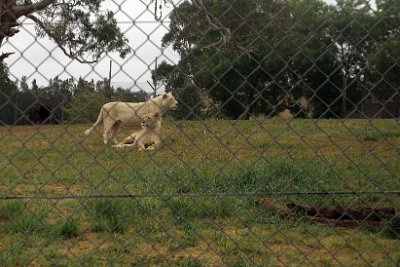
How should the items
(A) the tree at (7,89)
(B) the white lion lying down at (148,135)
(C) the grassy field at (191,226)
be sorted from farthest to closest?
(B) the white lion lying down at (148,135) → (C) the grassy field at (191,226) → (A) the tree at (7,89)

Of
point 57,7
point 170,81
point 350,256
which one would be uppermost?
point 57,7

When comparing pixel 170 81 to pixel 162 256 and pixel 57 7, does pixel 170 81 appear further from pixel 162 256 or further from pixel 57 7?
pixel 57 7

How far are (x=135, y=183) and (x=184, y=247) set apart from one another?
7.34ft

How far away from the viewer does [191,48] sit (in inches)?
101

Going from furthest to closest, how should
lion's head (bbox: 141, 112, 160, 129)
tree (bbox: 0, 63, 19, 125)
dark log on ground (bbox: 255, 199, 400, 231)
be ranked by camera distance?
1. lion's head (bbox: 141, 112, 160, 129)
2. dark log on ground (bbox: 255, 199, 400, 231)
3. tree (bbox: 0, 63, 19, 125)

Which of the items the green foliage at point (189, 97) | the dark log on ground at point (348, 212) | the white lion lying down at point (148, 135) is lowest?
the dark log on ground at point (348, 212)

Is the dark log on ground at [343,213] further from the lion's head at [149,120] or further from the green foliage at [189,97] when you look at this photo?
the lion's head at [149,120]

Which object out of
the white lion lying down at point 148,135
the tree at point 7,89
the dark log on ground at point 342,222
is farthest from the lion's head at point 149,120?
the dark log on ground at point 342,222

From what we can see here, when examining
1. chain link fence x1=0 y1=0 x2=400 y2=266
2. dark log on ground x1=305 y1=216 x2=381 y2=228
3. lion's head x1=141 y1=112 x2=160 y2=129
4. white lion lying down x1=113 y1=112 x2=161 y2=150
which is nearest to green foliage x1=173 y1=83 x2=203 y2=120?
chain link fence x1=0 y1=0 x2=400 y2=266

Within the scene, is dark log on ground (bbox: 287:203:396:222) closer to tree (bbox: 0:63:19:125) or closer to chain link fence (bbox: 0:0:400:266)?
chain link fence (bbox: 0:0:400:266)

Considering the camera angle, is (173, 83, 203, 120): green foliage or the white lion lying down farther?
the white lion lying down

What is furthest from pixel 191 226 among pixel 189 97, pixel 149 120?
pixel 149 120

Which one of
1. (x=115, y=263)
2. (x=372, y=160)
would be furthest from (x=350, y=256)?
(x=372, y=160)

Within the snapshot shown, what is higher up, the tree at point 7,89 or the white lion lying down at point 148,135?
the tree at point 7,89
